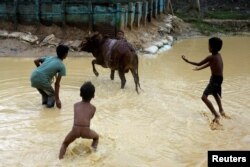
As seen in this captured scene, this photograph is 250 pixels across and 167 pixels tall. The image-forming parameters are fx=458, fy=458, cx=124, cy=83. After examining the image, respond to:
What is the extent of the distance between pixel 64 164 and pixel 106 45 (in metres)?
4.59

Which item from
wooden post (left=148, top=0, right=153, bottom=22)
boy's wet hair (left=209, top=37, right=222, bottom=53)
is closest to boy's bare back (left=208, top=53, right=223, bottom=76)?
boy's wet hair (left=209, top=37, right=222, bottom=53)

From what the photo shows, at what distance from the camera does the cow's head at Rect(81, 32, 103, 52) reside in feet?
32.8

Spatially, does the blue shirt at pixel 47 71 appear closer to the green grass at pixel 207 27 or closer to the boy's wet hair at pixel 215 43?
the boy's wet hair at pixel 215 43

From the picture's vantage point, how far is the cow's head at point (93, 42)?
10.0m

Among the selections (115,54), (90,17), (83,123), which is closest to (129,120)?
(83,123)

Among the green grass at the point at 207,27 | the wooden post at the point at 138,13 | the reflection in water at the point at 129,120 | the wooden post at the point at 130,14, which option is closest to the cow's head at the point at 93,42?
the reflection in water at the point at 129,120

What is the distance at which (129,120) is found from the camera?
7535mm

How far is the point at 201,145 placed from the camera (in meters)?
6.44

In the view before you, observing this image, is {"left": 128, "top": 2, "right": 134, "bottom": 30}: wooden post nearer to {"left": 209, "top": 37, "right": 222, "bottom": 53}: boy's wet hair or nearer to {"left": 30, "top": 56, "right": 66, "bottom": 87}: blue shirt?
{"left": 30, "top": 56, "right": 66, "bottom": 87}: blue shirt

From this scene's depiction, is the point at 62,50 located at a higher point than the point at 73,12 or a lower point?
lower

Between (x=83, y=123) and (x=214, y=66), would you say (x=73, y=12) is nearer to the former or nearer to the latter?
(x=214, y=66)

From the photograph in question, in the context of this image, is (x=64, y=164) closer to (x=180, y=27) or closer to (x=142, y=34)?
(x=142, y=34)

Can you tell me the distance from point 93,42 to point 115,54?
82 cm

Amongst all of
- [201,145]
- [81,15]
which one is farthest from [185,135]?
[81,15]
